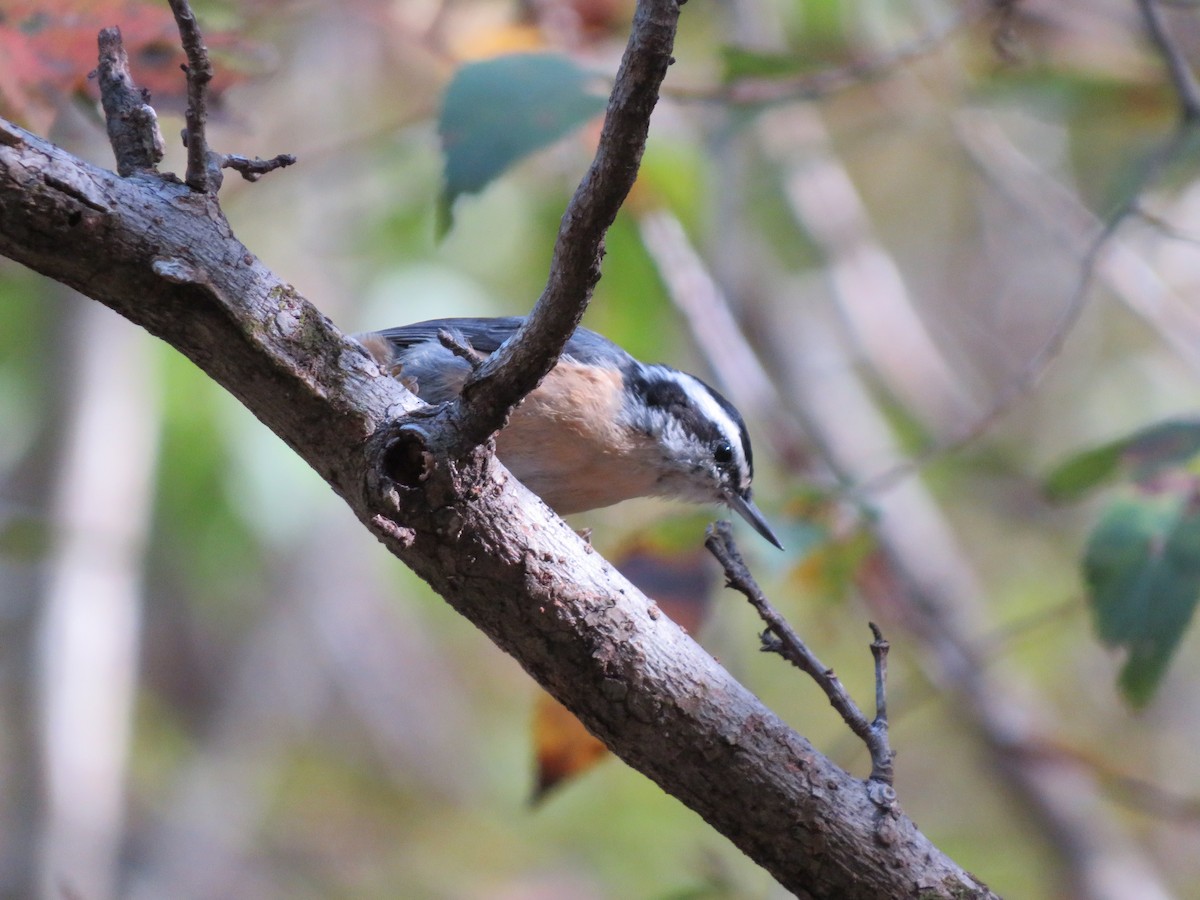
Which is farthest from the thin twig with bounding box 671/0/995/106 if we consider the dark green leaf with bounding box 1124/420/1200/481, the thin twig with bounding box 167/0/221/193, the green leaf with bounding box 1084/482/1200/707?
the thin twig with bounding box 167/0/221/193

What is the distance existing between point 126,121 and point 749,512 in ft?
7.45

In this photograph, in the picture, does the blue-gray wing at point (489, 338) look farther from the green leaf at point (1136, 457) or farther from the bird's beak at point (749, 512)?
the green leaf at point (1136, 457)

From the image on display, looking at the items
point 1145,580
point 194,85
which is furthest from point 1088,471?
point 194,85

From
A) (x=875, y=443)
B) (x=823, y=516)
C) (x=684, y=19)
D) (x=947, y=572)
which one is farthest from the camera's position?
(x=684, y=19)

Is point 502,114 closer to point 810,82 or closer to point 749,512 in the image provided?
point 810,82

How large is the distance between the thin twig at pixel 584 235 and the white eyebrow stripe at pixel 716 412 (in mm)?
2007

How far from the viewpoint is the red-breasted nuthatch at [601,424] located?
10.2 feet

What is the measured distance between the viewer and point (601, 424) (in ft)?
10.7

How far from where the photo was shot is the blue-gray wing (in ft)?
11.0

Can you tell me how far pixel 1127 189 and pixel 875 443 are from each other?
78.8 inches

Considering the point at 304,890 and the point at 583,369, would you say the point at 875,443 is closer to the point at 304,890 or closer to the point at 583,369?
the point at 583,369

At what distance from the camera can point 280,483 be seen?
16.3 ft

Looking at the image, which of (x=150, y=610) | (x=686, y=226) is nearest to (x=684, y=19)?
(x=686, y=226)

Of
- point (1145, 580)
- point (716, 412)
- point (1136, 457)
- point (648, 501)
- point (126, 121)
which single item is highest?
point (648, 501)
